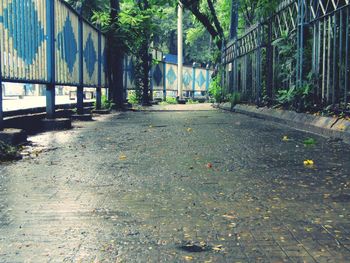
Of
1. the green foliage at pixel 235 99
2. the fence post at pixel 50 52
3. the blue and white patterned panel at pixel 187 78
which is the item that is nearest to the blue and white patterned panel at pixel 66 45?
the fence post at pixel 50 52

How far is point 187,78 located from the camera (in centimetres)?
4141

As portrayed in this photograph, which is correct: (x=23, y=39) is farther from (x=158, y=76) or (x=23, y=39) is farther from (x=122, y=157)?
(x=158, y=76)

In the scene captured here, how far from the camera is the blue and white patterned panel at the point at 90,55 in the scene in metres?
13.2

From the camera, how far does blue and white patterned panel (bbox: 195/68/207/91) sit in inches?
1752

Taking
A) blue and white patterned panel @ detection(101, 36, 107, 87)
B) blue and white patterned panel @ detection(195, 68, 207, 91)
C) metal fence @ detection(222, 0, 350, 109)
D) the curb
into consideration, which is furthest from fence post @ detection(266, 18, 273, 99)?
blue and white patterned panel @ detection(195, 68, 207, 91)

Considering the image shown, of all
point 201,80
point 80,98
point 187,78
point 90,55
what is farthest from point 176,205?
point 201,80

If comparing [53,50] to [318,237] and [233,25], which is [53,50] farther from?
[233,25]

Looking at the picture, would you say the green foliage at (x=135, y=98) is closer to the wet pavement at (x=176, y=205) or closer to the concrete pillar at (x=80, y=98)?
the concrete pillar at (x=80, y=98)

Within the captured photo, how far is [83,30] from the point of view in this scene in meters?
12.7

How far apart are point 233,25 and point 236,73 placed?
3.88 meters

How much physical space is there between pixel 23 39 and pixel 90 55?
645 centimetres

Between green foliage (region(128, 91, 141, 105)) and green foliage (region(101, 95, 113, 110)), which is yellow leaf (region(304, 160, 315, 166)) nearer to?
green foliage (region(101, 95, 113, 110))

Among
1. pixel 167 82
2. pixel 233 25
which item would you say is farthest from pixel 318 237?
pixel 167 82

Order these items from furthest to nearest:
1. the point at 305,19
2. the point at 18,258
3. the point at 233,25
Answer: the point at 233,25
the point at 305,19
the point at 18,258
